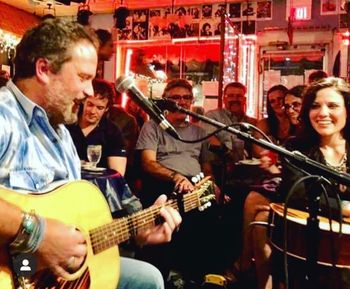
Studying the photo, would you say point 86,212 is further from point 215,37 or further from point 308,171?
point 215,37

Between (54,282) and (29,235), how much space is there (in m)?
0.22

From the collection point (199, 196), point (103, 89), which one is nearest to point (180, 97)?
point (103, 89)

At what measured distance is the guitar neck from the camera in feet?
6.18

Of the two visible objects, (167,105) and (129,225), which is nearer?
(167,105)

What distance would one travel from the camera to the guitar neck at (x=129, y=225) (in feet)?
6.18

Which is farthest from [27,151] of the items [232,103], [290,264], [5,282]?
[232,103]

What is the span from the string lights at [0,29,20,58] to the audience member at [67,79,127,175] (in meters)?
5.36

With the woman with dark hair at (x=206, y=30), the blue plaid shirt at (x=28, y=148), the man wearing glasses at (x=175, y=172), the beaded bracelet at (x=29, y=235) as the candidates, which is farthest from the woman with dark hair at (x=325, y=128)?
the woman with dark hair at (x=206, y=30)

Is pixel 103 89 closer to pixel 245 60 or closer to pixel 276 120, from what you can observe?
pixel 276 120

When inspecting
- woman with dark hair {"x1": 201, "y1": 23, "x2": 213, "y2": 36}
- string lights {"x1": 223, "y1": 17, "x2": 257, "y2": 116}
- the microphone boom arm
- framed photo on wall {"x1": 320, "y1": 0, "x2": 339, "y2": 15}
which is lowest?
the microphone boom arm

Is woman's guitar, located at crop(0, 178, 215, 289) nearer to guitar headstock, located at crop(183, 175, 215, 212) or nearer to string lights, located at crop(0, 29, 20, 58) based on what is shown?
guitar headstock, located at crop(183, 175, 215, 212)

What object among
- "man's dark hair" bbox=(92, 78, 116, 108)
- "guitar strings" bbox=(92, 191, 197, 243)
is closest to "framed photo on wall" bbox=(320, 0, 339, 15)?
"man's dark hair" bbox=(92, 78, 116, 108)

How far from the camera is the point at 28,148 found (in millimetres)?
1764

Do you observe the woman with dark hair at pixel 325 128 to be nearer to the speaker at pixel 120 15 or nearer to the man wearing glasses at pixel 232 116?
the man wearing glasses at pixel 232 116
